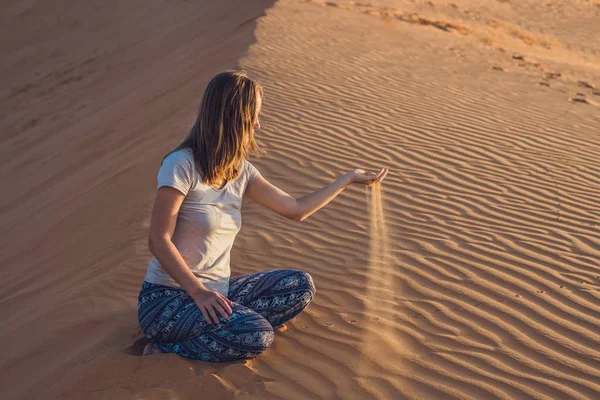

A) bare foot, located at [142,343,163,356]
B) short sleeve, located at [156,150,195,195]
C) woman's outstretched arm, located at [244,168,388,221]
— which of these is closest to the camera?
short sleeve, located at [156,150,195,195]

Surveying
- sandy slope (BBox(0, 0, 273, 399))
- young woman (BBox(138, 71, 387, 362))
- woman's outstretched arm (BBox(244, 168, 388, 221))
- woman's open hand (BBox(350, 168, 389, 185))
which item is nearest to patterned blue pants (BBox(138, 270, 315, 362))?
Answer: young woman (BBox(138, 71, 387, 362))

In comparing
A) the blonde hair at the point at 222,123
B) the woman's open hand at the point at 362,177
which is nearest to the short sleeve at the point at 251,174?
the blonde hair at the point at 222,123

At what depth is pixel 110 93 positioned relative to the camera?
485 inches

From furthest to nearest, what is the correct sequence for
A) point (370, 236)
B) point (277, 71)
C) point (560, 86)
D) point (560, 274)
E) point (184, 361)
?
1. point (560, 86)
2. point (277, 71)
3. point (370, 236)
4. point (560, 274)
5. point (184, 361)

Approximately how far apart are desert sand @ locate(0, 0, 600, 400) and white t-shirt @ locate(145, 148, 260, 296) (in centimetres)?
41

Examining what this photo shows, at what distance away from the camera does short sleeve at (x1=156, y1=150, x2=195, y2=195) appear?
123 inches

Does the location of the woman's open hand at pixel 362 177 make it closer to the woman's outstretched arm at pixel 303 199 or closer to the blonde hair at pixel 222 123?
the woman's outstretched arm at pixel 303 199

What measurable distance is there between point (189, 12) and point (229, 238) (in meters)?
13.9

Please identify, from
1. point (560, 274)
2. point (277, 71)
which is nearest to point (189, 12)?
point (277, 71)

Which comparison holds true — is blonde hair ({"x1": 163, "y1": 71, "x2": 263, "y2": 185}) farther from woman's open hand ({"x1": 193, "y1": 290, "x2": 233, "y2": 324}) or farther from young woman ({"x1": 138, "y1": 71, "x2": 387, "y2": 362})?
woman's open hand ({"x1": 193, "y1": 290, "x2": 233, "y2": 324})

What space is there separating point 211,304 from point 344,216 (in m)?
2.69

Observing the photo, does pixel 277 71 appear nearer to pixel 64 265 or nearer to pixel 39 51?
pixel 64 265

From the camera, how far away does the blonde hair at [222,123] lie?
3.14 metres

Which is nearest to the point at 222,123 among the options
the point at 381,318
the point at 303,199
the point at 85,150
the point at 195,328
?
the point at 303,199
